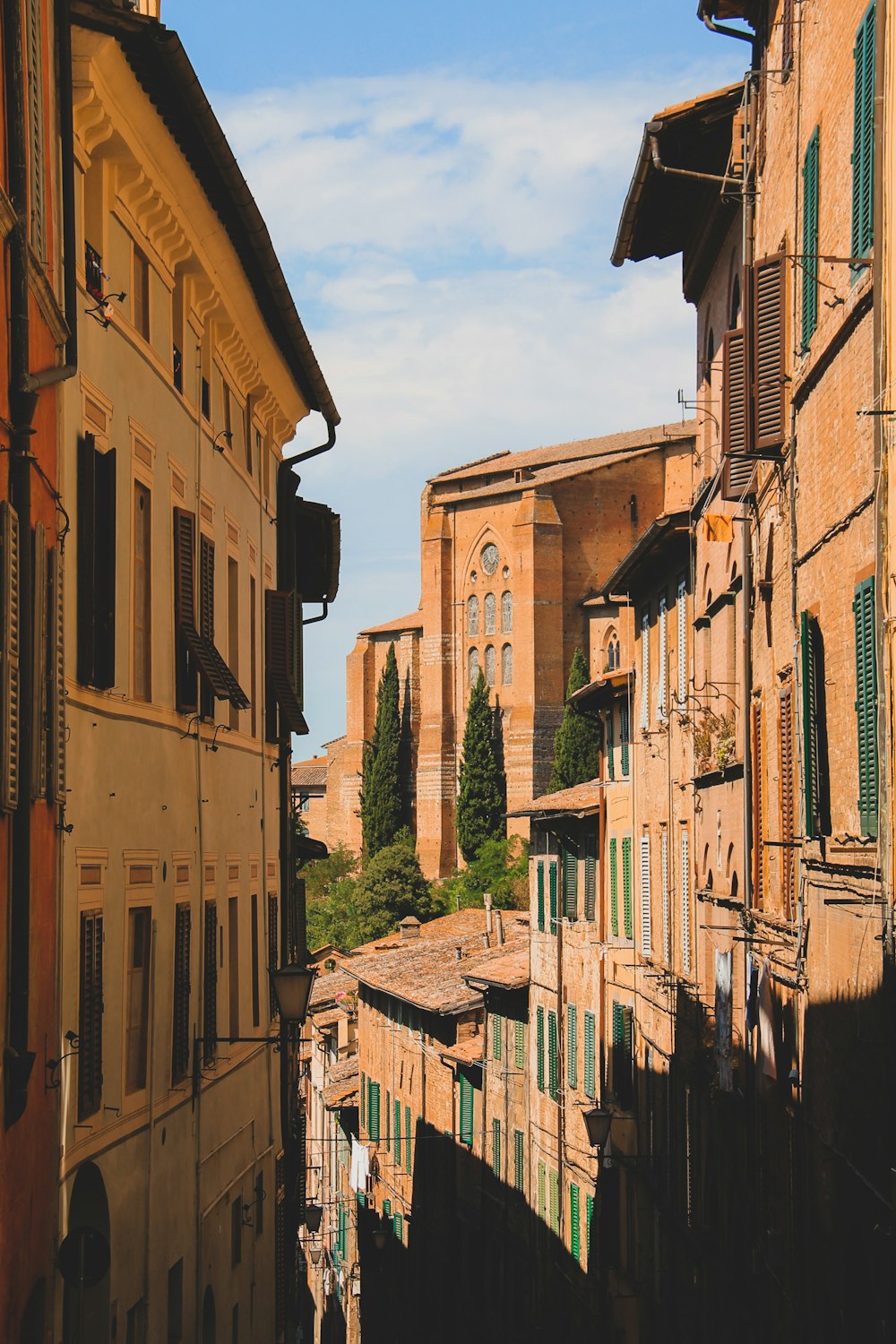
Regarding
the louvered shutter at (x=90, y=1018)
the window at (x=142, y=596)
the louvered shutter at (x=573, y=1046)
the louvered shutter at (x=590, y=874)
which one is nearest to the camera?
the louvered shutter at (x=90, y=1018)

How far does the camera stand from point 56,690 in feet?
31.7

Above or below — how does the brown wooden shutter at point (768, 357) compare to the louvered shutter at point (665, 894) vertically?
above

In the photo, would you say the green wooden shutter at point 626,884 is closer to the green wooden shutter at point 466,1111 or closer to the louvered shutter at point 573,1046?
the louvered shutter at point 573,1046

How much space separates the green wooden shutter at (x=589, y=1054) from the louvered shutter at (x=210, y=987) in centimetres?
1256

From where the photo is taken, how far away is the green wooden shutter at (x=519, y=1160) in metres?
31.5

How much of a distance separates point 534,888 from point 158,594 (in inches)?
821

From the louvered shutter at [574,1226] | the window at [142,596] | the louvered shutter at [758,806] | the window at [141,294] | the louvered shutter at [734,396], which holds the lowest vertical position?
the louvered shutter at [574,1226]

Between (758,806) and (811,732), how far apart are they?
3846mm

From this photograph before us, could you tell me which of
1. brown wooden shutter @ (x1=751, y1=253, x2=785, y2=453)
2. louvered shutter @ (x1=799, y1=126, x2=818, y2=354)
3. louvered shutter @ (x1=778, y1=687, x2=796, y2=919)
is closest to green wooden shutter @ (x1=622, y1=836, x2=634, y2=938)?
louvered shutter @ (x1=778, y1=687, x2=796, y2=919)

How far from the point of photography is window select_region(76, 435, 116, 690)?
1080 cm

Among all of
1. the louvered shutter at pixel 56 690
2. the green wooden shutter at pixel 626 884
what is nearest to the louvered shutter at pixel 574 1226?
the green wooden shutter at pixel 626 884

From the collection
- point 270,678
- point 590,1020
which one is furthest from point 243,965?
point 590,1020

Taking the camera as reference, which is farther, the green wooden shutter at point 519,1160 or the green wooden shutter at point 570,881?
the green wooden shutter at point 519,1160

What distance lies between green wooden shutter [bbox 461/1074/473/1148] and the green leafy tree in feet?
160
